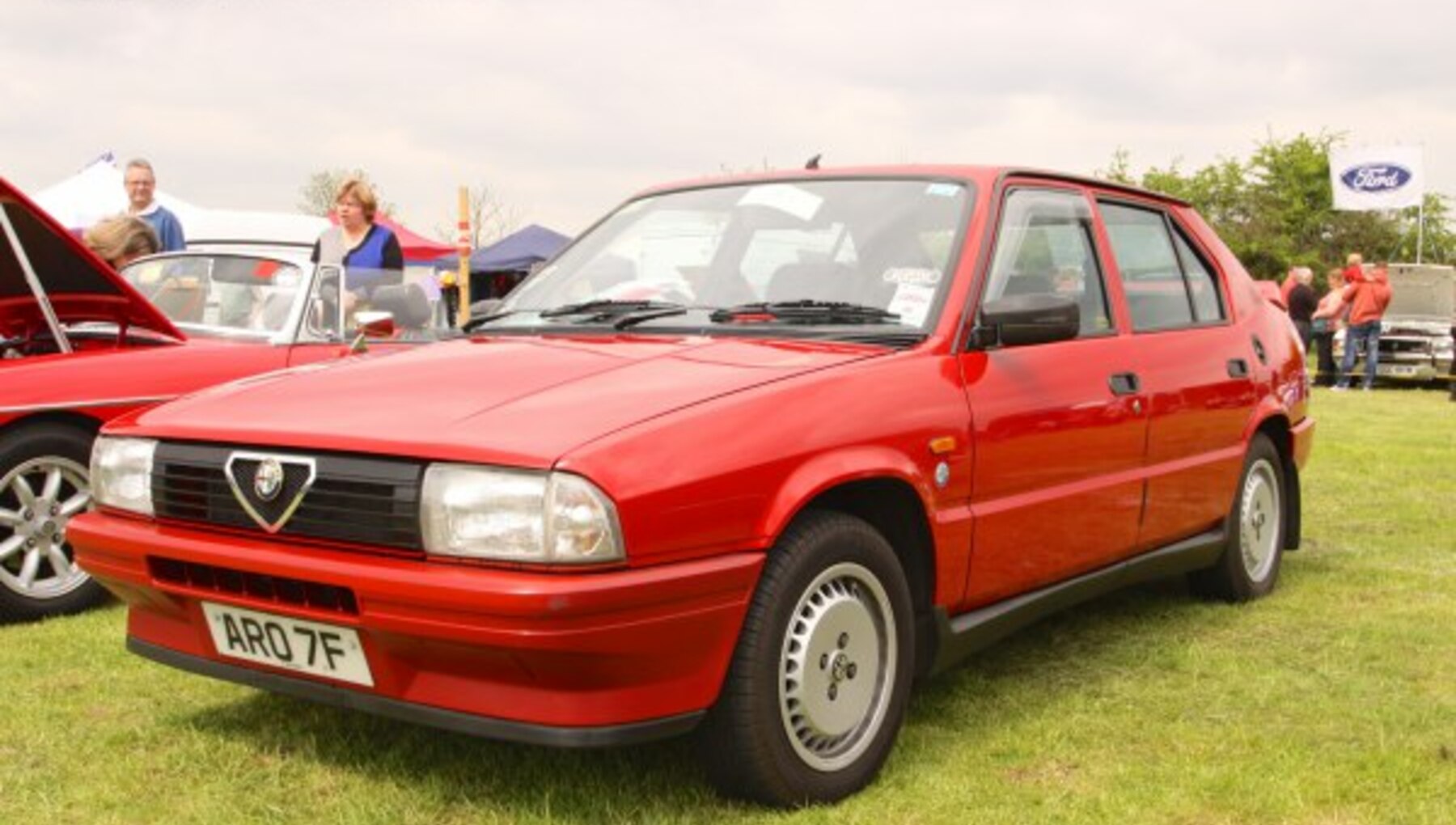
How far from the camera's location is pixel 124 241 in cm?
679

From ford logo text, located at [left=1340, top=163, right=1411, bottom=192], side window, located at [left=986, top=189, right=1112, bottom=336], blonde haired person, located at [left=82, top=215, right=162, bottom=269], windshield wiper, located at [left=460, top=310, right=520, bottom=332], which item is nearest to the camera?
side window, located at [left=986, top=189, right=1112, bottom=336]

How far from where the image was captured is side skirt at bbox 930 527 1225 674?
140 inches

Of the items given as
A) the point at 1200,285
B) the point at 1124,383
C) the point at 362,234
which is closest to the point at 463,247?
the point at 362,234

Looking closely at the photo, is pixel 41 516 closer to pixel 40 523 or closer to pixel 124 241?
pixel 40 523

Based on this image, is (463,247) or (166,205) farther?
(166,205)

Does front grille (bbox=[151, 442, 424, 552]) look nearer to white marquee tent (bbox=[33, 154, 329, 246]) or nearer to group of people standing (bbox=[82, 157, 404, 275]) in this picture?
group of people standing (bbox=[82, 157, 404, 275])

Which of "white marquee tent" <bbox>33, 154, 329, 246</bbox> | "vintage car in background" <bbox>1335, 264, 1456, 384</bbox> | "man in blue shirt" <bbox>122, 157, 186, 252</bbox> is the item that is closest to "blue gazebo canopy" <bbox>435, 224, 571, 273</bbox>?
"white marquee tent" <bbox>33, 154, 329, 246</bbox>

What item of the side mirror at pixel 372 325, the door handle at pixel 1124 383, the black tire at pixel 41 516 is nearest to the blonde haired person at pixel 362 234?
the side mirror at pixel 372 325

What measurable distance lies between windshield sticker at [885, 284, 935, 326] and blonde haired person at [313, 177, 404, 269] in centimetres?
413

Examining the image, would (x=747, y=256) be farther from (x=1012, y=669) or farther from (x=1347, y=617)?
(x=1347, y=617)

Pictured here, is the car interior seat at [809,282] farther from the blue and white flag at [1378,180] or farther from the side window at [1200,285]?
the blue and white flag at [1378,180]

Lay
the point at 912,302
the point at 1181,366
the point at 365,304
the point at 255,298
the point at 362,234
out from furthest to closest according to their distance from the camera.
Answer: the point at 362,234 → the point at 365,304 → the point at 255,298 → the point at 1181,366 → the point at 912,302

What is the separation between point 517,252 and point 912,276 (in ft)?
70.7

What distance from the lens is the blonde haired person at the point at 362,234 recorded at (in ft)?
23.9
